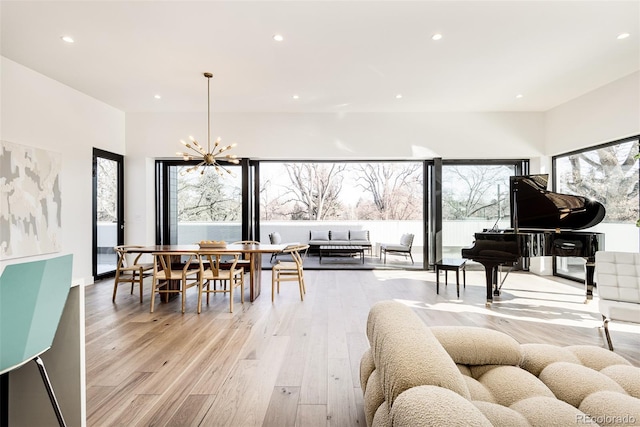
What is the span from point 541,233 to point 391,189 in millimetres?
7217

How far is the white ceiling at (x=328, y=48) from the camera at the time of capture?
2.93 metres

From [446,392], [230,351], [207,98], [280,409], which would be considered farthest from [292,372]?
[207,98]

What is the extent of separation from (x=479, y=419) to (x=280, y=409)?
4.99 feet

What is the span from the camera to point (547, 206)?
4.18 m

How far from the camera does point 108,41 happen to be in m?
3.45

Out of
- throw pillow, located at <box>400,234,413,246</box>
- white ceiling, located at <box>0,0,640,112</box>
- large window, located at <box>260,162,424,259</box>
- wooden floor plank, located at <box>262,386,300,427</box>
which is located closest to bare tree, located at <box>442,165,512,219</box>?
throw pillow, located at <box>400,234,413,246</box>

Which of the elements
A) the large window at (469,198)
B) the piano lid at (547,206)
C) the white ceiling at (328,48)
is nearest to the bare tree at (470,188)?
the large window at (469,198)

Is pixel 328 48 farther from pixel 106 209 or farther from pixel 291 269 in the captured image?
pixel 106 209

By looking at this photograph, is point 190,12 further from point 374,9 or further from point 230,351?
point 230,351

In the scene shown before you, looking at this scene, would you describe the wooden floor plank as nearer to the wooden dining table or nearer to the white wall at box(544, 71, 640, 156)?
the wooden dining table

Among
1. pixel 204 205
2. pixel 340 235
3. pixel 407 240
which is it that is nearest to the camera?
pixel 204 205

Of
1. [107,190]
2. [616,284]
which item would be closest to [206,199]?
[107,190]

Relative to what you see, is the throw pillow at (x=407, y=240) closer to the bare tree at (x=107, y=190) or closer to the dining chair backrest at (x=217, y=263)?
the dining chair backrest at (x=217, y=263)

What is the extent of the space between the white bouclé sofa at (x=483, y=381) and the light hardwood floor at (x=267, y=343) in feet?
2.15
